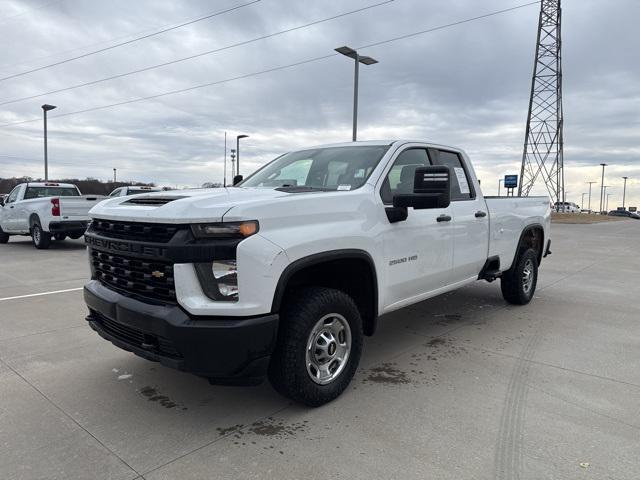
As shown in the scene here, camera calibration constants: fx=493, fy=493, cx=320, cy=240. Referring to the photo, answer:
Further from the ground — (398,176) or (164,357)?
(398,176)

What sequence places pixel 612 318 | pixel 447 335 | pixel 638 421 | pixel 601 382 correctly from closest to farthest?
1. pixel 638 421
2. pixel 601 382
3. pixel 447 335
4. pixel 612 318

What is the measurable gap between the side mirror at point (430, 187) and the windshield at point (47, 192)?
12993mm

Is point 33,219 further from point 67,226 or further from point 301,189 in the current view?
point 301,189

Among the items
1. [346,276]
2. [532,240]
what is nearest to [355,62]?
[532,240]

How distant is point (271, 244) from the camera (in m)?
2.99

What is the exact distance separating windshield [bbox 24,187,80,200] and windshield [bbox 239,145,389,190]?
1143 cm

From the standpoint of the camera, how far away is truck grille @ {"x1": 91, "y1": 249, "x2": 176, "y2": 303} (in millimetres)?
3045

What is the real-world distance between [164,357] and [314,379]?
40.0 inches

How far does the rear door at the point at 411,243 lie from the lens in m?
3.99

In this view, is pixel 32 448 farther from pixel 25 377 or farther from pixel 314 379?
pixel 314 379

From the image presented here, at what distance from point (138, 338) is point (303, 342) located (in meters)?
1.08

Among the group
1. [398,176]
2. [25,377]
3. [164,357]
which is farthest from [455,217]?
[25,377]

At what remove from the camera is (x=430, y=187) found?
3.70m


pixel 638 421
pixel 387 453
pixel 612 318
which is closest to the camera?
pixel 387 453
